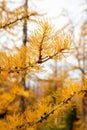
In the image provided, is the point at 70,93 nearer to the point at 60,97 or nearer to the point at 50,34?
the point at 60,97

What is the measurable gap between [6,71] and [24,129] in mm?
675

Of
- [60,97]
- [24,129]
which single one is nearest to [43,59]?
[60,97]

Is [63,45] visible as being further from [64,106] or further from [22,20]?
[22,20]

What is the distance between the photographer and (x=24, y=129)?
13.9 feet

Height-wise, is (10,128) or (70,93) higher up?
(70,93)

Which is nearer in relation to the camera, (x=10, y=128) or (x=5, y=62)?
(x=5, y=62)

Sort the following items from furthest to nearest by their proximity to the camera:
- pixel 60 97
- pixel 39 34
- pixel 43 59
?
pixel 60 97 < pixel 43 59 < pixel 39 34

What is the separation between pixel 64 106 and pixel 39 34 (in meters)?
0.90

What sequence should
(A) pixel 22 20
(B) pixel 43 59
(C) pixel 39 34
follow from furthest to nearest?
(A) pixel 22 20 < (B) pixel 43 59 < (C) pixel 39 34

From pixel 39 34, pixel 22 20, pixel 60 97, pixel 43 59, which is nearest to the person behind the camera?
pixel 39 34

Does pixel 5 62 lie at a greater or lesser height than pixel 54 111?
greater

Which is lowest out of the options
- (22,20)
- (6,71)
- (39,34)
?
(6,71)

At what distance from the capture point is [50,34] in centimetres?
346

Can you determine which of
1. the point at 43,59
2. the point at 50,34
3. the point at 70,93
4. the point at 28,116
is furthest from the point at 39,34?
the point at 28,116
